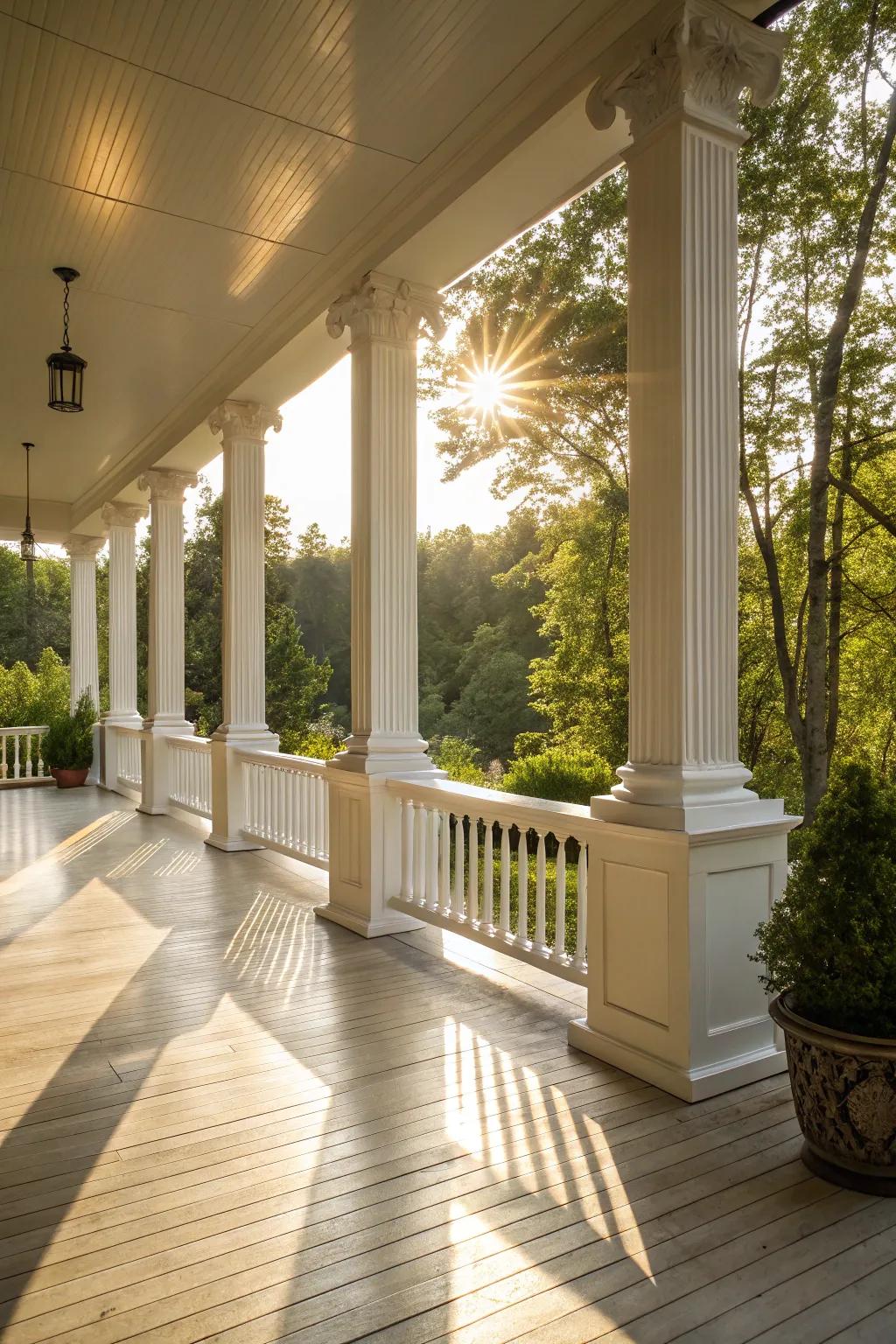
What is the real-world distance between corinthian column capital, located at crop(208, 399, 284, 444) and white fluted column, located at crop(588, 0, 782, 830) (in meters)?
4.67

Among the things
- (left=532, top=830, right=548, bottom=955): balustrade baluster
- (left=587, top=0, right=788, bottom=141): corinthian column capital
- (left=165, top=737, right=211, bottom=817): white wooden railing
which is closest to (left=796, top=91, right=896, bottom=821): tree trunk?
(left=165, top=737, right=211, bottom=817): white wooden railing

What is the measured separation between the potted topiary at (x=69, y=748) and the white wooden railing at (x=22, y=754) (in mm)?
503

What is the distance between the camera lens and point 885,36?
10031 millimetres

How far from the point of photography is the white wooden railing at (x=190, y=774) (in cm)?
899

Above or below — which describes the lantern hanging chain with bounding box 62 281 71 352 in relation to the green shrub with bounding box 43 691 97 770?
above

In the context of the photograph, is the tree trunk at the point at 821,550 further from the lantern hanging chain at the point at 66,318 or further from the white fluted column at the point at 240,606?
the lantern hanging chain at the point at 66,318

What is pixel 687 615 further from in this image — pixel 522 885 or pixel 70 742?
pixel 70 742

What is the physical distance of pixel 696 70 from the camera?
126 inches

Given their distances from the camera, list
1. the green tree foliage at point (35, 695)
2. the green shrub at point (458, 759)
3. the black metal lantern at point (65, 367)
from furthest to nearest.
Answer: the green tree foliage at point (35, 695)
the green shrub at point (458, 759)
the black metal lantern at point (65, 367)

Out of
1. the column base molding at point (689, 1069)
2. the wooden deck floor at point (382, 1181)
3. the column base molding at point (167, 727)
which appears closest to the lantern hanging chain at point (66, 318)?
the wooden deck floor at point (382, 1181)

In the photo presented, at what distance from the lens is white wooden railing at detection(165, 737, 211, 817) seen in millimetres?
Answer: 8992

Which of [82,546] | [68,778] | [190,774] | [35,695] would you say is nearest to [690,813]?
[190,774]

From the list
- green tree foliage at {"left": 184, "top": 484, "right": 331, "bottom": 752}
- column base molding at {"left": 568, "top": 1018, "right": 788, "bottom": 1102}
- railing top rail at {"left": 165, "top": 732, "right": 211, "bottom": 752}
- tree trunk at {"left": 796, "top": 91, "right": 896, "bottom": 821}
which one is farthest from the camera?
green tree foliage at {"left": 184, "top": 484, "right": 331, "bottom": 752}

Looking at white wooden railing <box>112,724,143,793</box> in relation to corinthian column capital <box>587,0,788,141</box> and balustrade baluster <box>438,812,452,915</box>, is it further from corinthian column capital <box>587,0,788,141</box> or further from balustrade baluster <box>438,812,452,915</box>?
corinthian column capital <box>587,0,788,141</box>
